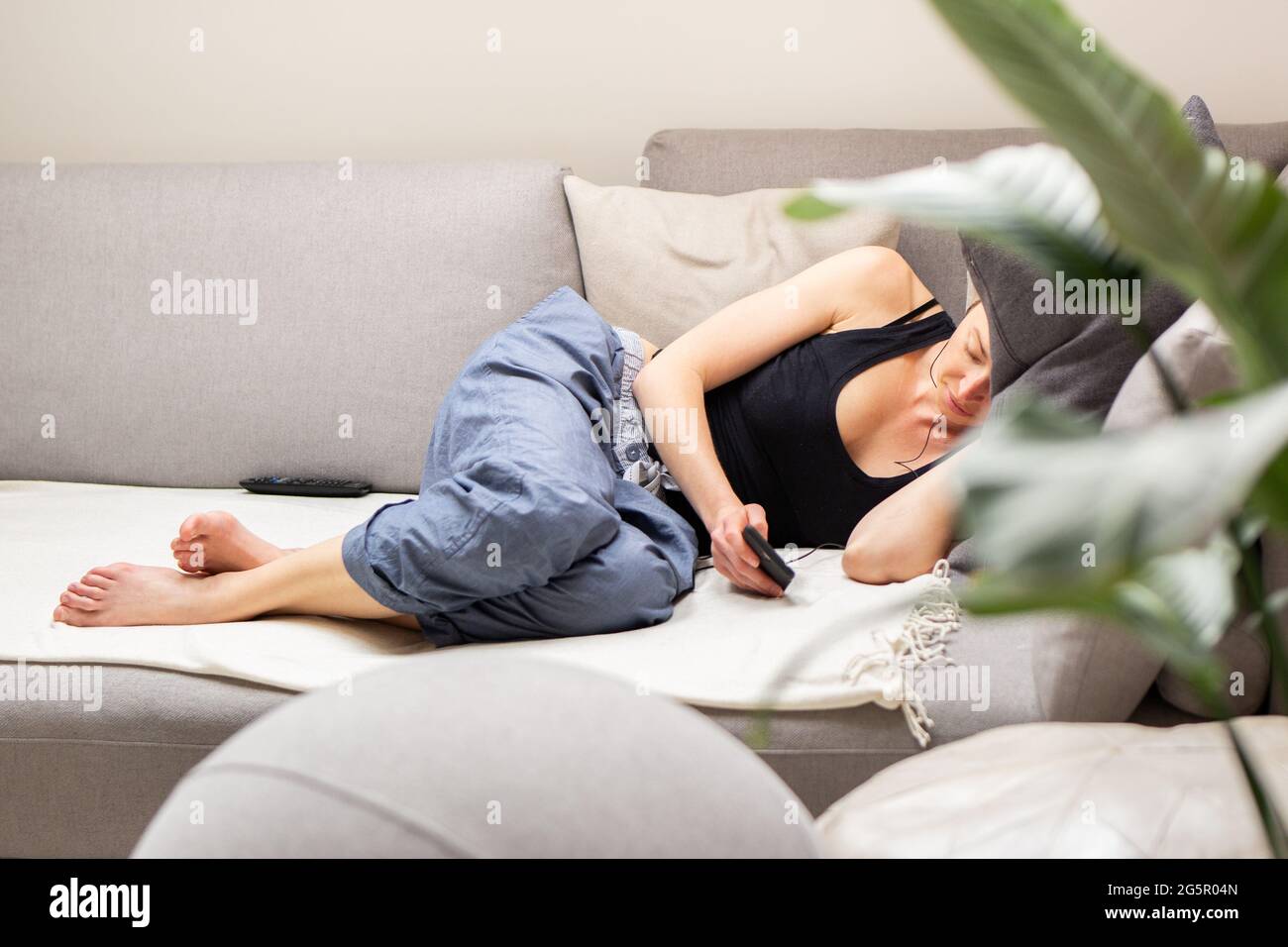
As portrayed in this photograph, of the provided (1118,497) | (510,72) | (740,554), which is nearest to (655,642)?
(740,554)

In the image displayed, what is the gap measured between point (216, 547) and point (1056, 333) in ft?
3.42

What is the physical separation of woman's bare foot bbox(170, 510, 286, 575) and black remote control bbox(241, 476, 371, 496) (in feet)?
1.16

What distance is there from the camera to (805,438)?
151 cm

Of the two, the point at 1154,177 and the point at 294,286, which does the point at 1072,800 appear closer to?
the point at 1154,177

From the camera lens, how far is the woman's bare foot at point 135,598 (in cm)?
125

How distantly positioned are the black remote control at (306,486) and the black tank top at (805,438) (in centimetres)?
54

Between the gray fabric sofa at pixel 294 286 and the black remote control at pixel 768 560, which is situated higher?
the gray fabric sofa at pixel 294 286

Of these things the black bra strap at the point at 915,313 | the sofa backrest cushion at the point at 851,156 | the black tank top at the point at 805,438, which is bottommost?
the black tank top at the point at 805,438

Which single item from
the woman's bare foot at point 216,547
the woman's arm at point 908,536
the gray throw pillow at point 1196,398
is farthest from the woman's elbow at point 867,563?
the woman's bare foot at point 216,547

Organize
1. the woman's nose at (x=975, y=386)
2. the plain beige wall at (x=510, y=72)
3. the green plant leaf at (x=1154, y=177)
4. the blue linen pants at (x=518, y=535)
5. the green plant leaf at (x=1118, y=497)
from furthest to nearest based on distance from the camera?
the plain beige wall at (x=510, y=72), the woman's nose at (x=975, y=386), the blue linen pants at (x=518, y=535), the green plant leaf at (x=1154, y=177), the green plant leaf at (x=1118, y=497)

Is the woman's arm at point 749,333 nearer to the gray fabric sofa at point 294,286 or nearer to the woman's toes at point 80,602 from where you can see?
the gray fabric sofa at point 294,286
